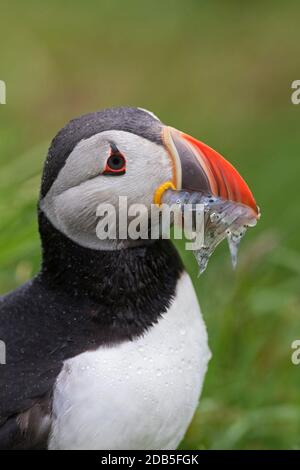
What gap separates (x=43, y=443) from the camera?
3.30 m

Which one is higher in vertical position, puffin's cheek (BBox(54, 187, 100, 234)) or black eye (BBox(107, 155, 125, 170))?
black eye (BBox(107, 155, 125, 170))

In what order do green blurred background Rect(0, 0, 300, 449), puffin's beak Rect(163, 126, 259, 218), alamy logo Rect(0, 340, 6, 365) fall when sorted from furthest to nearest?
green blurred background Rect(0, 0, 300, 449) → alamy logo Rect(0, 340, 6, 365) → puffin's beak Rect(163, 126, 259, 218)

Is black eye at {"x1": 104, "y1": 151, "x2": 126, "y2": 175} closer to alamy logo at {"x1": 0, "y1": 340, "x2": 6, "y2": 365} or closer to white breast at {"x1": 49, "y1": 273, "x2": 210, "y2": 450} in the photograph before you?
white breast at {"x1": 49, "y1": 273, "x2": 210, "y2": 450}

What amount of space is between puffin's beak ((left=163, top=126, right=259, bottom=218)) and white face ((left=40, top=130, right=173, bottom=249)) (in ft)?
0.10

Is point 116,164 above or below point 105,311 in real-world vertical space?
above

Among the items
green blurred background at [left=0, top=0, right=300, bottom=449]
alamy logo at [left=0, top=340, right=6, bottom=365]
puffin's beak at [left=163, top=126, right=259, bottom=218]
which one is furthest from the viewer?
green blurred background at [left=0, top=0, right=300, bottom=449]

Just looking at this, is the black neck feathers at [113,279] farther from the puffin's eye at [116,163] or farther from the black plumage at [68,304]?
the puffin's eye at [116,163]

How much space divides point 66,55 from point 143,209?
5.39 meters

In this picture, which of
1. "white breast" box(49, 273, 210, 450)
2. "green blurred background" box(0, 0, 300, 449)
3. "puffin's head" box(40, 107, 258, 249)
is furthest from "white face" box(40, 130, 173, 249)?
"green blurred background" box(0, 0, 300, 449)

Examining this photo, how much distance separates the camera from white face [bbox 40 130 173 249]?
3.26 meters

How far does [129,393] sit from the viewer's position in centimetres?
331

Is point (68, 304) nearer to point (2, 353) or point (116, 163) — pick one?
point (2, 353)

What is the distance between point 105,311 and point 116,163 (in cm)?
48

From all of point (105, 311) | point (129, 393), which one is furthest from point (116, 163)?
point (129, 393)
